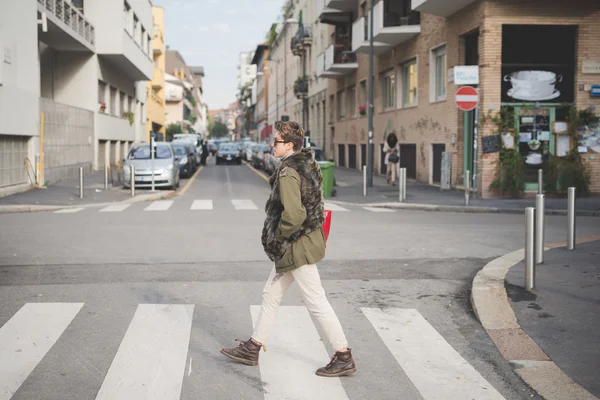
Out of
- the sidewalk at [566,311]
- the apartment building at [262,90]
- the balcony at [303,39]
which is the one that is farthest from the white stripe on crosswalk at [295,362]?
the apartment building at [262,90]

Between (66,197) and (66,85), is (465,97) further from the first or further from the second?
(66,85)

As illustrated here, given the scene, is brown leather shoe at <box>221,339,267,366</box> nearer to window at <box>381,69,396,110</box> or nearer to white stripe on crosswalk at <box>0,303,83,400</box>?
white stripe on crosswalk at <box>0,303,83,400</box>

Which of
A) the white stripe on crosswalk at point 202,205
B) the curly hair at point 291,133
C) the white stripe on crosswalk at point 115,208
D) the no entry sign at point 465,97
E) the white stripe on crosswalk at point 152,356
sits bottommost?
the white stripe on crosswalk at point 152,356

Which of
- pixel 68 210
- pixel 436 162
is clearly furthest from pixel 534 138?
pixel 68 210

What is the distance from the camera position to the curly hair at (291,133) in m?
4.87

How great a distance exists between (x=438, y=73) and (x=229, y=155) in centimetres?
2582

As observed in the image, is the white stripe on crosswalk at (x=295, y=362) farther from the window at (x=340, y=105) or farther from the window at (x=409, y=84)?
the window at (x=340, y=105)

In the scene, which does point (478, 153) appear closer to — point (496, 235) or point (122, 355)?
point (496, 235)

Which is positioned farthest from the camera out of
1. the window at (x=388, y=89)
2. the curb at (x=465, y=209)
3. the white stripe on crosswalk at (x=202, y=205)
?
the window at (x=388, y=89)

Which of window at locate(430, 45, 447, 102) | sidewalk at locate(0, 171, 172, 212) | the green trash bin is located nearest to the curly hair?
sidewalk at locate(0, 171, 172, 212)

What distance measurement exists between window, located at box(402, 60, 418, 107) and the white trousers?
→ 22870 mm

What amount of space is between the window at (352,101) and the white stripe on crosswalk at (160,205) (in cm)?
2074

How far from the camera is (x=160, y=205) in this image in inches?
723

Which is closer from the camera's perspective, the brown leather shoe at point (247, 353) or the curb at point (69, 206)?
the brown leather shoe at point (247, 353)
